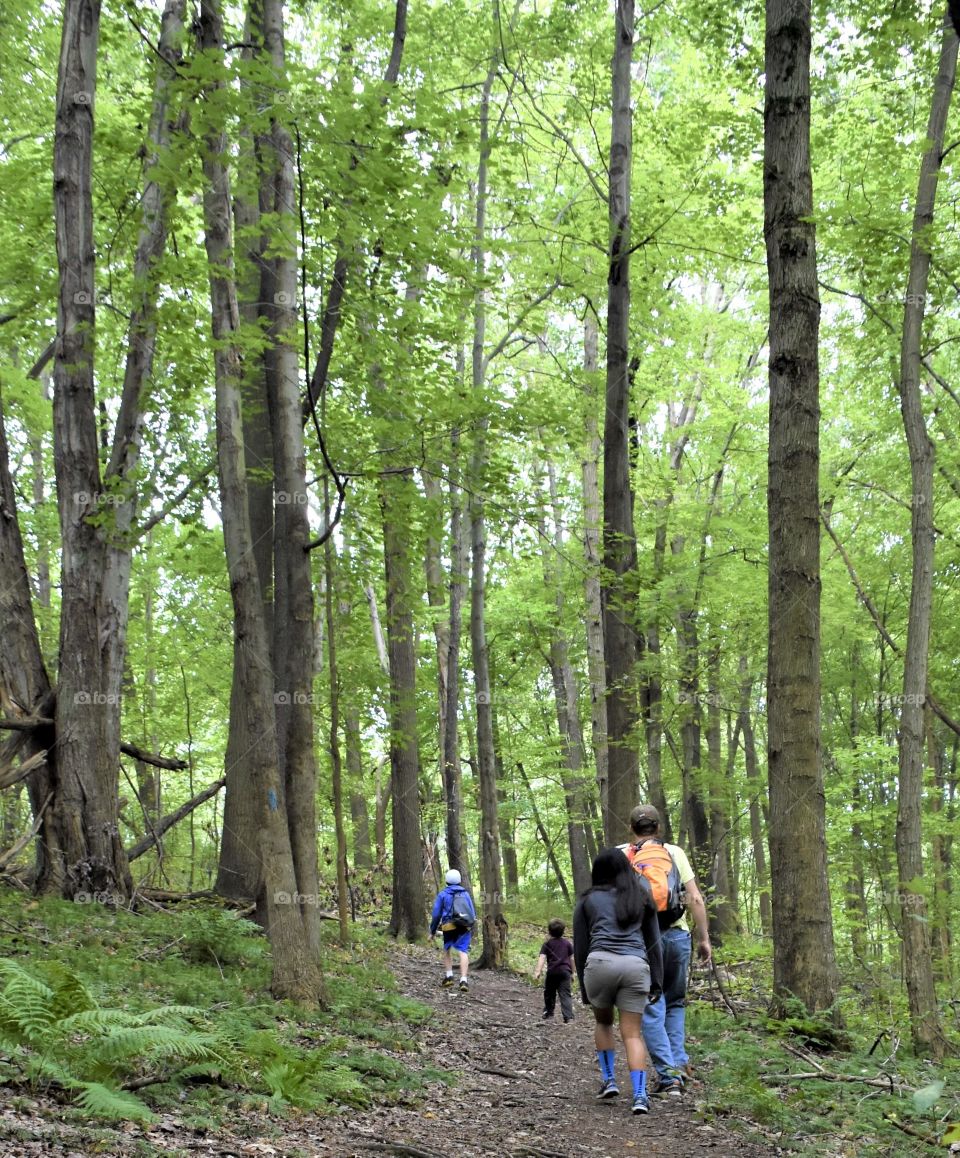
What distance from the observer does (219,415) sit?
782 centimetres

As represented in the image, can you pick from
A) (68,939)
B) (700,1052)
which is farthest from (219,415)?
(700,1052)

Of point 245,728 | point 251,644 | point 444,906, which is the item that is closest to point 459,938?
point 444,906

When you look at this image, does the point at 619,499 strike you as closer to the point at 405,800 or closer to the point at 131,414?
the point at 131,414

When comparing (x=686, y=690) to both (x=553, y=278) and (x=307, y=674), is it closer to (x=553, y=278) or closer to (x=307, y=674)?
(x=553, y=278)

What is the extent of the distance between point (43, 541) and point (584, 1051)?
14.9 metres

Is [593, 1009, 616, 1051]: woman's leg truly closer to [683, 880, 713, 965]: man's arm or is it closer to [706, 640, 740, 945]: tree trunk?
[683, 880, 713, 965]: man's arm

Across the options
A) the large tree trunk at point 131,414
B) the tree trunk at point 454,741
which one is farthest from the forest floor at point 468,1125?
→ the tree trunk at point 454,741

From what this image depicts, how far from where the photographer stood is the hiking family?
18.8 ft

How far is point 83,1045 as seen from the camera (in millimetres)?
4484

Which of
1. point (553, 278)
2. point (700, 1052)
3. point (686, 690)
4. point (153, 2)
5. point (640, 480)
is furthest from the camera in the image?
point (640, 480)

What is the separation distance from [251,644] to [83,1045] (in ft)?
11.6

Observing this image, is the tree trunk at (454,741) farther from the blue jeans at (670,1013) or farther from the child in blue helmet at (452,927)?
the blue jeans at (670,1013)

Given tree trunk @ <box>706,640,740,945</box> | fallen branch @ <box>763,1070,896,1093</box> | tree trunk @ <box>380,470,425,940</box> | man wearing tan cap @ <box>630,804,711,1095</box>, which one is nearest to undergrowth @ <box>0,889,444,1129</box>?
man wearing tan cap @ <box>630,804,711,1095</box>

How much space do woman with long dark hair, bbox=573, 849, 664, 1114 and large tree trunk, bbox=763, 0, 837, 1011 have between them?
5.19 feet
